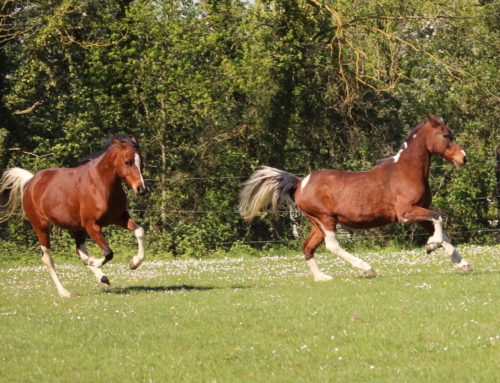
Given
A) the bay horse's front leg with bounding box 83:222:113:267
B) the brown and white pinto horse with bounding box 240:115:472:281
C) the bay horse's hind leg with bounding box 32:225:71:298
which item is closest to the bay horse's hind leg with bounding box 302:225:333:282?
the brown and white pinto horse with bounding box 240:115:472:281

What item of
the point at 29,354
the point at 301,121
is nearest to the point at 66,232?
the point at 301,121

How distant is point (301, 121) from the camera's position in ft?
94.2

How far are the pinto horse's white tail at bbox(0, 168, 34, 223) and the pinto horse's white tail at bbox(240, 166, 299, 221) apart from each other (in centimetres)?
417

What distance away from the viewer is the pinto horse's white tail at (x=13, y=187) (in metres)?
16.4

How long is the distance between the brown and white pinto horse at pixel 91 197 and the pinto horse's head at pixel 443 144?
4789 mm

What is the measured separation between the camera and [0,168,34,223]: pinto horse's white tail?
16.4m

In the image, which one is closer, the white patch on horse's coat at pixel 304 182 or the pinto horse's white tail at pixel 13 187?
the white patch on horse's coat at pixel 304 182

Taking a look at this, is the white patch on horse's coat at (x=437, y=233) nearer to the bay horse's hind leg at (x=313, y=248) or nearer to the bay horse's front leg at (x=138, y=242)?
the bay horse's hind leg at (x=313, y=248)

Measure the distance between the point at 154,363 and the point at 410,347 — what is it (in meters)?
2.52

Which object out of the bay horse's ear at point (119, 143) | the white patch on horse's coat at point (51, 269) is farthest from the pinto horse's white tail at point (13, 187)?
the bay horse's ear at point (119, 143)

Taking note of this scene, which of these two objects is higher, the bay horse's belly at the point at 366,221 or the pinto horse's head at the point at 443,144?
the pinto horse's head at the point at 443,144

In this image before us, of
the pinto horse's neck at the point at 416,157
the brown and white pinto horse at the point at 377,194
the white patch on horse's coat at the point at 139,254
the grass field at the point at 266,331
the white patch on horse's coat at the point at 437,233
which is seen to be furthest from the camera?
the pinto horse's neck at the point at 416,157

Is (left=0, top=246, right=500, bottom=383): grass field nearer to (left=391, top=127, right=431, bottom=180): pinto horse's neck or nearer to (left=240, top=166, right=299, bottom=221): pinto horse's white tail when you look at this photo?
(left=240, top=166, right=299, bottom=221): pinto horse's white tail

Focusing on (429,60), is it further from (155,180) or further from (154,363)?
(154,363)
